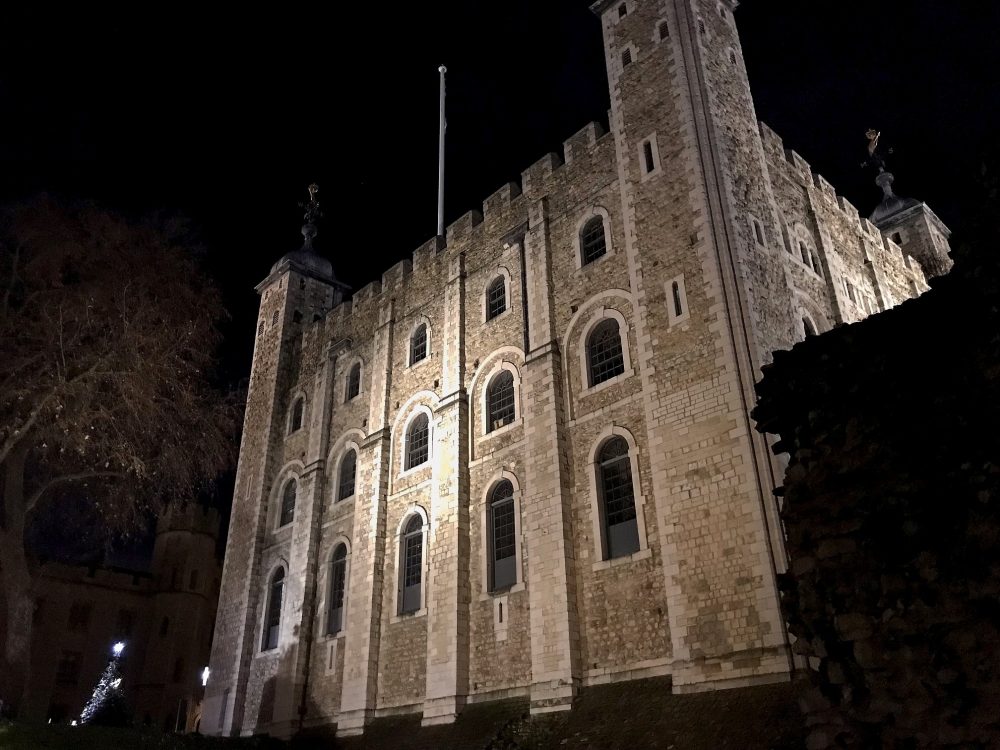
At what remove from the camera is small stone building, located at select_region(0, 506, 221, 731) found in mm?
35469

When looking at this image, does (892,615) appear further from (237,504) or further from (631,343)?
(237,504)

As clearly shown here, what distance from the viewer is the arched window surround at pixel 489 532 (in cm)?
1598

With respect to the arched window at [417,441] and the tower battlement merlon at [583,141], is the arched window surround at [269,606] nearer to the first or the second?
the arched window at [417,441]

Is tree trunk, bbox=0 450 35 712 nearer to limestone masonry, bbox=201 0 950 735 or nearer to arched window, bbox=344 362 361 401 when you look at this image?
limestone masonry, bbox=201 0 950 735

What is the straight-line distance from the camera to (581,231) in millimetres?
18109

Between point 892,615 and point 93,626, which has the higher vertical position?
point 93,626

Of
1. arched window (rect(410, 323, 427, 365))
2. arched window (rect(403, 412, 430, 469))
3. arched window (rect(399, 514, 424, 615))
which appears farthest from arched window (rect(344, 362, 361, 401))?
arched window (rect(399, 514, 424, 615))

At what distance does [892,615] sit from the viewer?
19.7 feet

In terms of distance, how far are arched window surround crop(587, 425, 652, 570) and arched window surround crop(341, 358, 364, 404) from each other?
1044 cm

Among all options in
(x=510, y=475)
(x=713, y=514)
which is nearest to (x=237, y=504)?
(x=510, y=475)

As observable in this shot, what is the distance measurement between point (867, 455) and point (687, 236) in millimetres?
9140

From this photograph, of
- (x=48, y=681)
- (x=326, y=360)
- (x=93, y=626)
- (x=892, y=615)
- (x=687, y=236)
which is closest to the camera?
(x=892, y=615)

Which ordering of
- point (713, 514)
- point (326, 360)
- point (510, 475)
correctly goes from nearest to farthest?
1. point (713, 514)
2. point (510, 475)
3. point (326, 360)

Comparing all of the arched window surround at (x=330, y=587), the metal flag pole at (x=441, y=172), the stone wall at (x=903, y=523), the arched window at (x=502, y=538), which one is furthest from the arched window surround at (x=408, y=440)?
the stone wall at (x=903, y=523)
